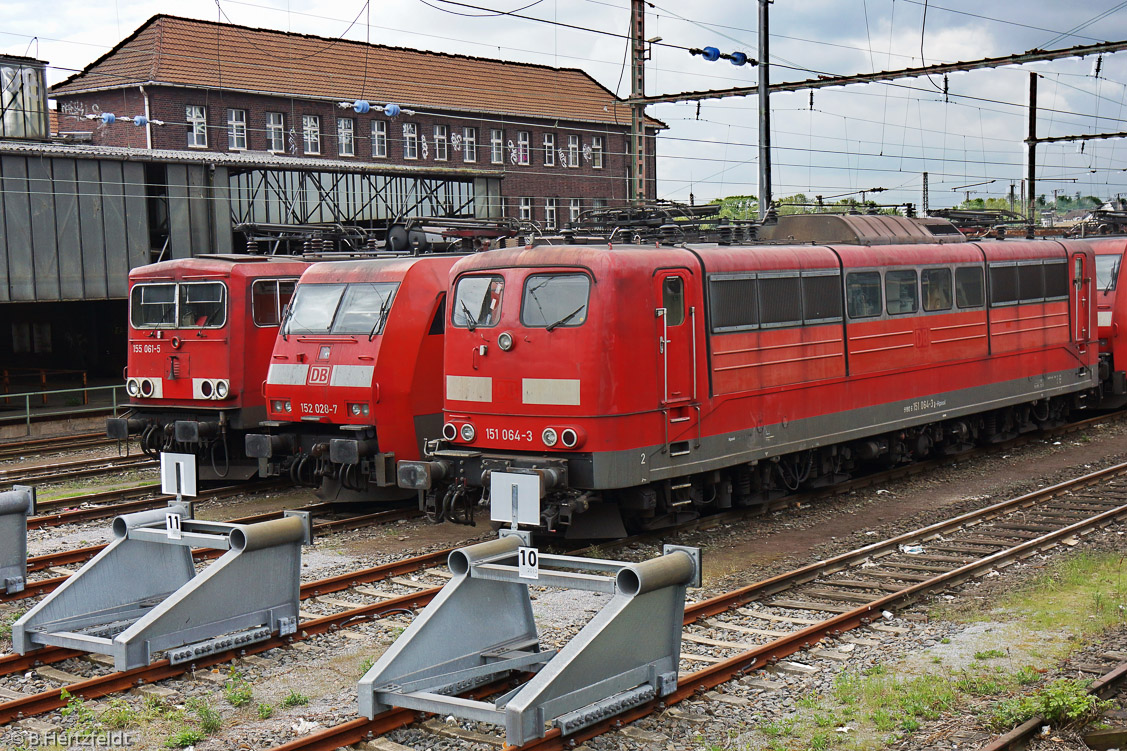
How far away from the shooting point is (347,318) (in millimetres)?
15008

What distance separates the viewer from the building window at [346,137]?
48.8 meters

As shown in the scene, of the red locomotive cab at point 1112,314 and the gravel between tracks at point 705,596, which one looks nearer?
the gravel between tracks at point 705,596

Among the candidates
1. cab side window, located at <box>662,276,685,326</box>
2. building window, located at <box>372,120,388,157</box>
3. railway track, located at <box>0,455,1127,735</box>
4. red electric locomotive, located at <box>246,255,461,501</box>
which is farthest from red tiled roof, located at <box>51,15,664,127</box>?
railway track, located at <box>0,455,1127,735</box>

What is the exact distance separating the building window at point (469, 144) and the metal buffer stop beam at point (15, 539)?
42.4 m

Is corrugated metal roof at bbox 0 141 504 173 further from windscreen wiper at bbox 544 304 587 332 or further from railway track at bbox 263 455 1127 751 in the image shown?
railway track at bbox 263 455 1127 751

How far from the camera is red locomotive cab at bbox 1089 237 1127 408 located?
2320cm

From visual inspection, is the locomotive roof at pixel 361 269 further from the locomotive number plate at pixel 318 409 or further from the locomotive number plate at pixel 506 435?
the locomotive number plate at pixel 506 435

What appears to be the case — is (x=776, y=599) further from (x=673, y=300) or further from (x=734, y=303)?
(x=734, y=303)

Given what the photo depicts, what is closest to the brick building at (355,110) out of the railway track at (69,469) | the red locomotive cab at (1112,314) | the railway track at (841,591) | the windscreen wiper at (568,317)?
the railway track at (69,469)

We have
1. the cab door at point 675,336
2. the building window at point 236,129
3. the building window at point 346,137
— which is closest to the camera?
the cab door at point 675,336

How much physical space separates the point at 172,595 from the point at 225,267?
8.58 metres

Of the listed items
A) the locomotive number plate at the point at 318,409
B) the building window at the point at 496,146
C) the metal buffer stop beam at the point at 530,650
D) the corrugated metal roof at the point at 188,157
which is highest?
the building window at the point at 496,146

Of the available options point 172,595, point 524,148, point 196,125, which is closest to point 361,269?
point 172,595

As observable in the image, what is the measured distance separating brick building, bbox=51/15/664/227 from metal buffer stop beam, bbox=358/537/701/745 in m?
28.1
